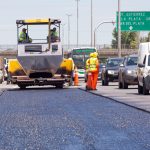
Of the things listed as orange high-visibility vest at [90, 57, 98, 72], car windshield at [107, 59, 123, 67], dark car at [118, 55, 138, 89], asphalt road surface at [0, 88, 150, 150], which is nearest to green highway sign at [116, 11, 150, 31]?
car windshield at [107, 59, 123, 67]

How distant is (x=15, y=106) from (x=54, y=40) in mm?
16170

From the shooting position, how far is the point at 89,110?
2052cm

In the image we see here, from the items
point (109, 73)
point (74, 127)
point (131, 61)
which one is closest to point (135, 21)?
point (109, 73)

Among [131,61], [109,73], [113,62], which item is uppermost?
[131,61]

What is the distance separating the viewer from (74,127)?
15.1m

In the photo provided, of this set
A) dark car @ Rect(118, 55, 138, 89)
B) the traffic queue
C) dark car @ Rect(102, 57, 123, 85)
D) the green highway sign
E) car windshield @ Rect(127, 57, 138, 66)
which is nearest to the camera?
the traffic queue

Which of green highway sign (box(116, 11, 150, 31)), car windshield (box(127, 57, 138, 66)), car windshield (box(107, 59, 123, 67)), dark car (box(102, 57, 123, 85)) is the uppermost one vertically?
green highway sign (box(116, 11, 150, 31))

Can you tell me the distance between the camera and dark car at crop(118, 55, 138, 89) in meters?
37.8

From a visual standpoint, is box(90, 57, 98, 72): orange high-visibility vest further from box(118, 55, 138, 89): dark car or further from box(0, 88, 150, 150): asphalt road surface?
box(0, 88, 150, 150): asphalt road surface

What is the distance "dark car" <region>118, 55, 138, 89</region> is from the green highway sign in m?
27.3

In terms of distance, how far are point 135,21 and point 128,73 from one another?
96.9ft

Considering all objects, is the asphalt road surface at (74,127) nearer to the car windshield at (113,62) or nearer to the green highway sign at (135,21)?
the car windshield at (113,62)

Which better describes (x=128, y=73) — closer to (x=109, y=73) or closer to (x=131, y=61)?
(x=131, y=61)

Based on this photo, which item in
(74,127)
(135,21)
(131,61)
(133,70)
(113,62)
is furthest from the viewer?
(135,21)
